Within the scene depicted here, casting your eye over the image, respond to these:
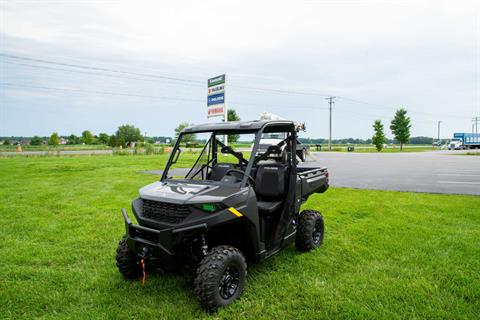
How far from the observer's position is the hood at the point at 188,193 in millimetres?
3164

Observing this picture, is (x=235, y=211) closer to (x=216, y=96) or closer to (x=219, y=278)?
(x=219, y=278)

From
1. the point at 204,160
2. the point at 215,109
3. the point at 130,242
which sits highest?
the point at 215,109

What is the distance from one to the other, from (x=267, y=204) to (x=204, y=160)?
4.23ft

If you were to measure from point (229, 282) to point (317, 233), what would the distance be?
2.09 m

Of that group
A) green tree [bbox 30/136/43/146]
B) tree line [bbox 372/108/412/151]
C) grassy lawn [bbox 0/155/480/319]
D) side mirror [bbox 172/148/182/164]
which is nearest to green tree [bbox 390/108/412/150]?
tree line [bbox 372/108/412/151]

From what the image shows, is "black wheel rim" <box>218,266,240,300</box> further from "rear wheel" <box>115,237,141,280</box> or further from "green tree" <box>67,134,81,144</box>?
"green tree" <box>67,134,81,144</box>

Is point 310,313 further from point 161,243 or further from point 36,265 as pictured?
point 36,265

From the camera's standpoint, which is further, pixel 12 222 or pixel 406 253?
pixel 12 222

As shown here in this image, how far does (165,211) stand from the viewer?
3.30m

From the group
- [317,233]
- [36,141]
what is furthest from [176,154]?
[36,141]

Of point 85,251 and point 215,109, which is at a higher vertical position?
point 215,109

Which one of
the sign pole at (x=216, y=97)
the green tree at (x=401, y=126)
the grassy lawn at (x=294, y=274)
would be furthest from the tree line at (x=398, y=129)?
the grassy lawn at (x=294, y=274)

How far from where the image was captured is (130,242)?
3.43 m

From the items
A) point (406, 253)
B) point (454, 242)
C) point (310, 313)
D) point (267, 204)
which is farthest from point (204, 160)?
point (454, 242)
